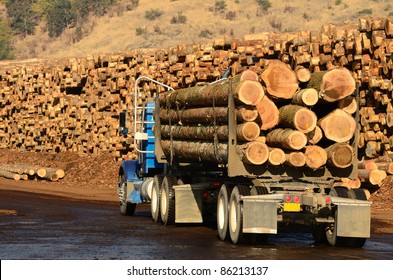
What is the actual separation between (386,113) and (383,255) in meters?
9.70

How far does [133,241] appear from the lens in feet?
62.3

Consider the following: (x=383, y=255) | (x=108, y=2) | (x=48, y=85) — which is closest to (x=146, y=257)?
(x=383, y=255)

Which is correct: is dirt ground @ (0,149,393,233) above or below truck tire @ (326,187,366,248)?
below

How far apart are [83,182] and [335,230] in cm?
2167

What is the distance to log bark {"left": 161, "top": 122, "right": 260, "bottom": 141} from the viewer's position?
17.9 meters

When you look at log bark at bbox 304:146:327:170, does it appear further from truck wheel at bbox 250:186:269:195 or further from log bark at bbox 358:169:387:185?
log bark at bbox 358:169:387:185

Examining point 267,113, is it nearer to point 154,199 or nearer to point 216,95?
point 216,95

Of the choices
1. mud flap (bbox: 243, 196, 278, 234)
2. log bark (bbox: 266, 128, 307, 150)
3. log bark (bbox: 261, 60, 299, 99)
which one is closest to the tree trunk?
log bark (bbox: 261, 60, 299, 99)

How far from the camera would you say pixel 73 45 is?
103875 millimetres

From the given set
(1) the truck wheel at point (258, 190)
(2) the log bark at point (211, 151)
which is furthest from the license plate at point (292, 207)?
(2) the log bark at point (211, 151)

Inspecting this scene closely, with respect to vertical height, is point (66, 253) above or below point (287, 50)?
below

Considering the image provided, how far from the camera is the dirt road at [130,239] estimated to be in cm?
1681

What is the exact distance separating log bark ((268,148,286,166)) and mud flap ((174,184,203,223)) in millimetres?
3899

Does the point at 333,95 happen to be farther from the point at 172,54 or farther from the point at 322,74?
the point at 172,54
